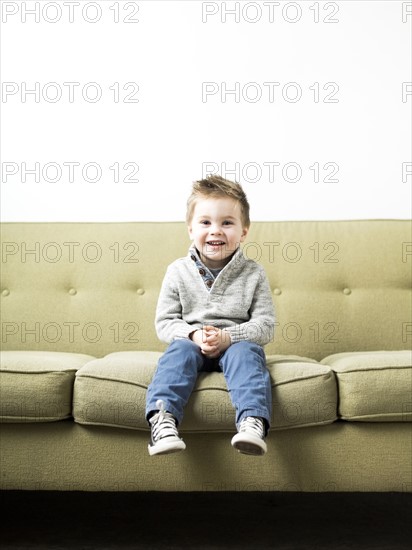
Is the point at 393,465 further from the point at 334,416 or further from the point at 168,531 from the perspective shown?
the point at 168,531

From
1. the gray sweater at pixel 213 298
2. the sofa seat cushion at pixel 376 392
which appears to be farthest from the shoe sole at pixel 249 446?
the gray sweater at pixel 213 298

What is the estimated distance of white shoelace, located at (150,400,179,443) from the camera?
1.46m

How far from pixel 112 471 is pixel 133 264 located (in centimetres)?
89

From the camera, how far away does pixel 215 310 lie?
1.86 meters

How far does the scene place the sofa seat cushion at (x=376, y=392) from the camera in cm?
162

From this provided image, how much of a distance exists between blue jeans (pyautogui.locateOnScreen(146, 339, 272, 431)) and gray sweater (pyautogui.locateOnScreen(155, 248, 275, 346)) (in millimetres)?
142

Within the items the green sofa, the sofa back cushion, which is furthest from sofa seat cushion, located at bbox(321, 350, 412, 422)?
the sofa back cushion

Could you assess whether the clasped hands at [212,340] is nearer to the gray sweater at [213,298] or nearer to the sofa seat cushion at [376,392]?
the gray sweater at [213,298]

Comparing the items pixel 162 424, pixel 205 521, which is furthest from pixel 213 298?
pixel 205 521

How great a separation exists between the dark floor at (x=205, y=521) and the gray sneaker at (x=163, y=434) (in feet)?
1.28

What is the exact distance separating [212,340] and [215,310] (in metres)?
0.18

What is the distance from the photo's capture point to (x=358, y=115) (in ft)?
9.00

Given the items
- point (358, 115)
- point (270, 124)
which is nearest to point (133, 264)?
point (270, 124)

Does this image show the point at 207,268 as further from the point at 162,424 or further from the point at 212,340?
the point at 162,424
